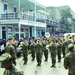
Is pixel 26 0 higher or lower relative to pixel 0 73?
higher

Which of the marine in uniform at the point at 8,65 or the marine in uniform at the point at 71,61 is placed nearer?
the marine in uniform at the point at 8,65

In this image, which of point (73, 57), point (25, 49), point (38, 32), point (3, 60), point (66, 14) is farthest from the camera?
point (66, 14)

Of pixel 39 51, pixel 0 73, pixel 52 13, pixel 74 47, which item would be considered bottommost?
pixel 0 73

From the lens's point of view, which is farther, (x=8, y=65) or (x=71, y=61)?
(x=71, y=61)

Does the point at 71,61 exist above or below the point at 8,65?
below

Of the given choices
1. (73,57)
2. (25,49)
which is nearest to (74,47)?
(73,57)

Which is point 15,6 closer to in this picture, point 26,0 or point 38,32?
point 26,0

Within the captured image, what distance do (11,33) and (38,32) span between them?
10.9 m

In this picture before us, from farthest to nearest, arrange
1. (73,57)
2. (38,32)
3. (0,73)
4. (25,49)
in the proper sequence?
(38,32) < (25,49) < (0,73) < (73,57)

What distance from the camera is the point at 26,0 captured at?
18172 mm

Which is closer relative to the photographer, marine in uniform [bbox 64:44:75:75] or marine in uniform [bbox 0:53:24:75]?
marine in uniform [bbox 0:53:24:75]

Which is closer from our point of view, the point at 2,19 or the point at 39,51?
the point at 39,51

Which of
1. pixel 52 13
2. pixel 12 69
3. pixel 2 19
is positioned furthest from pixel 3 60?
pixel 52 13

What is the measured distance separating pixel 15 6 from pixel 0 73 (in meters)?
14.0
